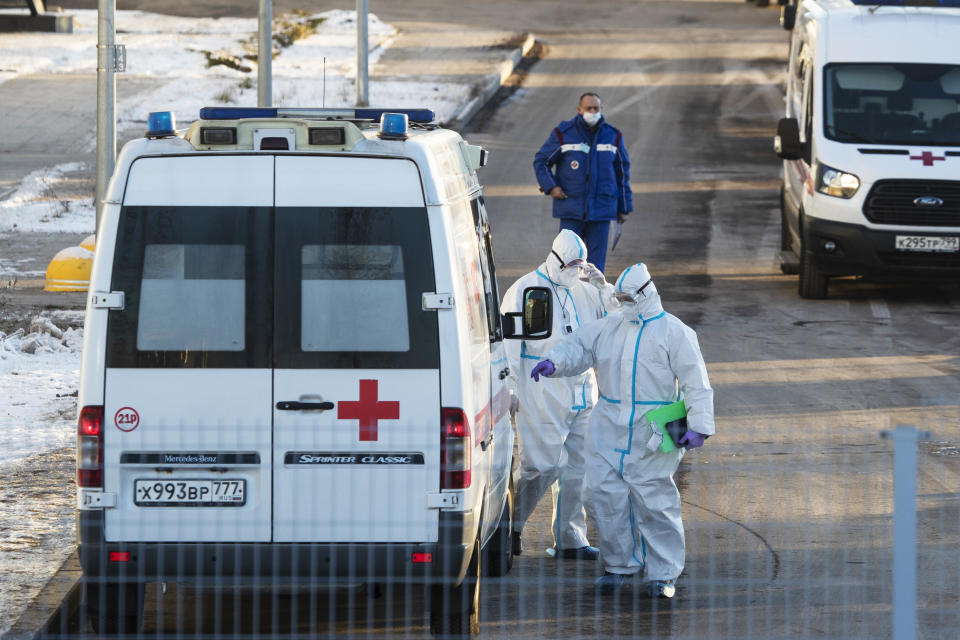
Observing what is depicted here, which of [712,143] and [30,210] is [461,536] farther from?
[712,143]

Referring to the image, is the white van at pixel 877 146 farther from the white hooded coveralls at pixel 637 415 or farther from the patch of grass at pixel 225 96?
the patch of grass at pixel 225 96

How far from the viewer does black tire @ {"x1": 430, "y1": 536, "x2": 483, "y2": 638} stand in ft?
22.3

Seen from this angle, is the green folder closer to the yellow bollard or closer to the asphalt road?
the asphalt road

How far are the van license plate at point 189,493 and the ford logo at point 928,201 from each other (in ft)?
36.8

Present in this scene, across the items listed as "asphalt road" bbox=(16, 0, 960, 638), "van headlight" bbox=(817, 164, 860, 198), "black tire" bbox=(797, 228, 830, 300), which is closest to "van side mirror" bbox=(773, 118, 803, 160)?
"van headlight" bbox=(817, 164, 860, 198)

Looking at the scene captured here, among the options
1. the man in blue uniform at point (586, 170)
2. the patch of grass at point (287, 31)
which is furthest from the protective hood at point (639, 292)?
the patch of grass at point (287, 31)

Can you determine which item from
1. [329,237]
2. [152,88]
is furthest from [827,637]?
[152,88]

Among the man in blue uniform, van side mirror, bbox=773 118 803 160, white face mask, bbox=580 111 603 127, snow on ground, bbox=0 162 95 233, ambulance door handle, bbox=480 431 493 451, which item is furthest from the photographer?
snow on ground, bbox=0 162 95 233

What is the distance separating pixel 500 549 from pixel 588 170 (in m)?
7.25

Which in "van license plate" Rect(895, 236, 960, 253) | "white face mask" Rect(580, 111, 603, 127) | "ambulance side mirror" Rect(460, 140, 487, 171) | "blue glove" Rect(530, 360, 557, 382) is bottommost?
"van license plate" Rect(895, 236, 960, 253)

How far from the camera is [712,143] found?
88.0 ft

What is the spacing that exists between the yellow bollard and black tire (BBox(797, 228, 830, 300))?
708 centimetres

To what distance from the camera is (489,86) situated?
98.1 feet

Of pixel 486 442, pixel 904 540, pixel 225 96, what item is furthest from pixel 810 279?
pixel 225 96
